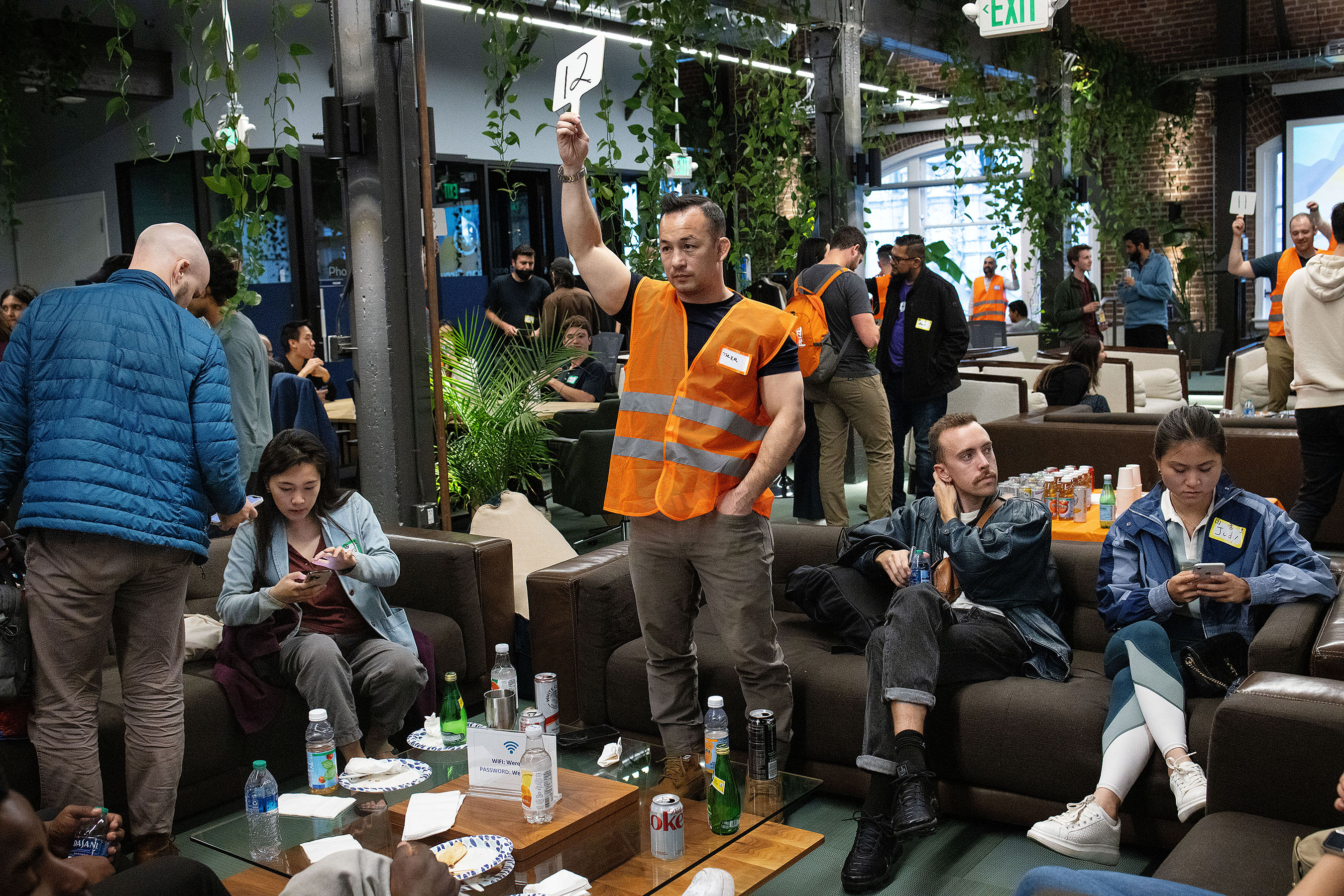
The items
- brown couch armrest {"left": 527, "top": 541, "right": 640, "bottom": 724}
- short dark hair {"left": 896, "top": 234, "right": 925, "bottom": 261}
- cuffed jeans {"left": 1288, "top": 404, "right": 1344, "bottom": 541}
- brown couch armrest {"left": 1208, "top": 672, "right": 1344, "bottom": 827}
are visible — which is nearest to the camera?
brown couch armrest {"left": 1208, "top": 672, "right": 1344, "bottom": 827}

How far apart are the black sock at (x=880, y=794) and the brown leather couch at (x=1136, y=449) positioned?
3046mm

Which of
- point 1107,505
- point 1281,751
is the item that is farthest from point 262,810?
point 1107,505

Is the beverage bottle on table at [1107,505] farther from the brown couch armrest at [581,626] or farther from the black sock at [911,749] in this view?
the brown couch armrest at [581,626]

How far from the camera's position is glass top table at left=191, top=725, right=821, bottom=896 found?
7.87 feet

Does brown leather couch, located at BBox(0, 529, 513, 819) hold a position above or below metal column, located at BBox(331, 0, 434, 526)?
below

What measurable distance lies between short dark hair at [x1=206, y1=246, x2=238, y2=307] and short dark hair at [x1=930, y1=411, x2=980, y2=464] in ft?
8.32

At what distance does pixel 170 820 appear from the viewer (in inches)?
121

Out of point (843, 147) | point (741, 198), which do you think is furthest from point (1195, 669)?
point (741, 198)

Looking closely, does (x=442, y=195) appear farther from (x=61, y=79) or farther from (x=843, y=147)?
(x=843, y=147)

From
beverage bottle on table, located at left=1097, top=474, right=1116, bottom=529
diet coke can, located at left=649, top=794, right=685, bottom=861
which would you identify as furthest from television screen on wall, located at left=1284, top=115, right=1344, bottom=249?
diet coke can, located at left=649, top=794, right=685, bottom=861

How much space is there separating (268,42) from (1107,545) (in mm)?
8298

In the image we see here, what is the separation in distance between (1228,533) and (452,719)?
2107 mm

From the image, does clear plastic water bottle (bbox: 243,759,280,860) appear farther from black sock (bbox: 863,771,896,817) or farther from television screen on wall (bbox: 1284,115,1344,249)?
television screen on wall (bbox: 1284,115,1344,249)

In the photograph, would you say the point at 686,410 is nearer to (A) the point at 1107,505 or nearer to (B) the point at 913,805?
(B) the point at 913,805
